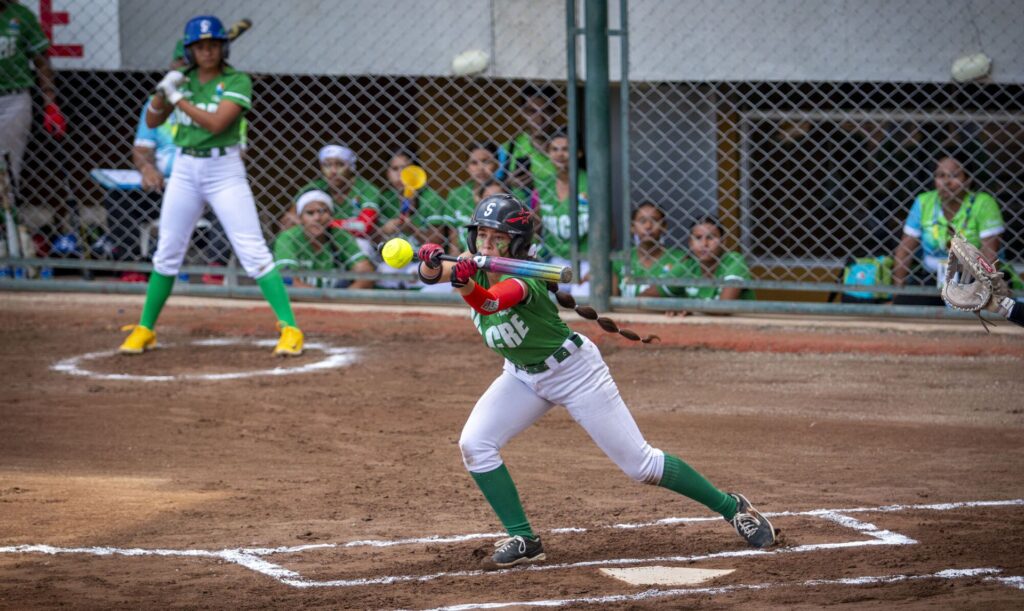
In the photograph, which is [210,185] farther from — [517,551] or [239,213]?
[517,551]

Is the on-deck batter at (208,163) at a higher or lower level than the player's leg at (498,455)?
higher

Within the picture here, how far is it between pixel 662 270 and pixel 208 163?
10.1 ft

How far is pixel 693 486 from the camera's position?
4797mm

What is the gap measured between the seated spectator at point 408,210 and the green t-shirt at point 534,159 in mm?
599

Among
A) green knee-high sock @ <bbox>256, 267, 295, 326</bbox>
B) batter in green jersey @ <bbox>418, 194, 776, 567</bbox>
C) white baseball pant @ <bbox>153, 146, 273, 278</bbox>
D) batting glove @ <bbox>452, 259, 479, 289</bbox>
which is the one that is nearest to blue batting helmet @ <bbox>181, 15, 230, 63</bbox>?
white baseball pant @ <bbox>153, 146, 273, 278</bbox>

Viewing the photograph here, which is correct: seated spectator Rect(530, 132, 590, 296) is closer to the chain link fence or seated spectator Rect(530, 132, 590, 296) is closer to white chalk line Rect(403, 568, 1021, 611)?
the chain link fence

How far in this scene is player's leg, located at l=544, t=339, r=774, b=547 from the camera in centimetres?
474

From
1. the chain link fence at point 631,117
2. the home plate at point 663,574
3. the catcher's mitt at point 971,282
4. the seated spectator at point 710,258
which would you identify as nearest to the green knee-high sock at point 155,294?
the chain link fence at point 631,117

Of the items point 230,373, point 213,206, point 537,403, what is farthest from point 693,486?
point 213,206

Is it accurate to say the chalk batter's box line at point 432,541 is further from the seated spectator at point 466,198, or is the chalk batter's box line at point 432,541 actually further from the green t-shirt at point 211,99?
the seated spectator at point 466,198

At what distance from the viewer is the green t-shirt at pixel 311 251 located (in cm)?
980

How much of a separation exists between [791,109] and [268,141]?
3.98 meters

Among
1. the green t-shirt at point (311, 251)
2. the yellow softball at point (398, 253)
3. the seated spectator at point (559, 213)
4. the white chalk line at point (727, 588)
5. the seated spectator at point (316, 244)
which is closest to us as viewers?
the white chalk line at point (727, 588)

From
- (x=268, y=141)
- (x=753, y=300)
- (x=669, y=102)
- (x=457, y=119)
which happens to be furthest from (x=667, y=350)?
(x=268, y=141)
